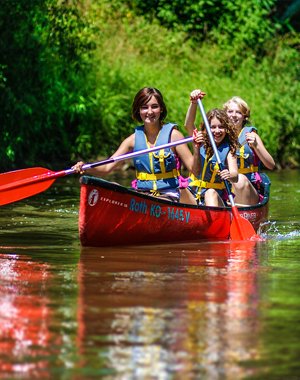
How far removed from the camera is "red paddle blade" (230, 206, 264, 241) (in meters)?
10.0

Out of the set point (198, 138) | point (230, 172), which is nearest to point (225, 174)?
point (230, 172)

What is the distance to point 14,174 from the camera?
33.2 feet

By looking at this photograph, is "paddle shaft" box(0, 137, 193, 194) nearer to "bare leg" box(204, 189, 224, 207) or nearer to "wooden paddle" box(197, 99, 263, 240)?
"wooden paddle" box(197, 99, 263, 240)

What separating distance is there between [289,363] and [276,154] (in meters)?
15.3

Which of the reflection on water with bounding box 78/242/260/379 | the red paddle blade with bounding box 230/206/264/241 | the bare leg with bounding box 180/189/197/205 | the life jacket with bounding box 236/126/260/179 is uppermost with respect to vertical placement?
the life jacket with bounding box 236/126/260/179

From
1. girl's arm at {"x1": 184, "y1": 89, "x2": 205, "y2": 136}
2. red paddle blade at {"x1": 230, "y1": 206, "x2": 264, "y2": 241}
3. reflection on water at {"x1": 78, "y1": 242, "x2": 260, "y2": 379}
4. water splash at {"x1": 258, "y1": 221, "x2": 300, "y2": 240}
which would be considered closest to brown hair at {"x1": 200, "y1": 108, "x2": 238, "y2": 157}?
girl's arm at {"x1": 184, "y1": 89, "x2": 205, "y2": 136}

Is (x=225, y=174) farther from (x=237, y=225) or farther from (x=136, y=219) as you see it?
(x=136, y=219)

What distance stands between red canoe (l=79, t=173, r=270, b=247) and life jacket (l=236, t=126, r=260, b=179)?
124 cm

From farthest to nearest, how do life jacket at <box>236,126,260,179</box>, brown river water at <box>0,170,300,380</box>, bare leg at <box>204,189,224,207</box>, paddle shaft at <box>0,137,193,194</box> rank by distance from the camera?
life jacket at <box>236,126,260,179</box>
bare leg at <box>204,189,224,207</box>
paddle shaft at <box>0,137,193,194</box>
brown river water at <box>0,170,300,380</box>

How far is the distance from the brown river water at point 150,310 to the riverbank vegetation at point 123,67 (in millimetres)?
7317

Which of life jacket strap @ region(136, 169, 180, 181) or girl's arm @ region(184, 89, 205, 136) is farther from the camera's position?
girl's arm @ region(184, 89, 205, 136)

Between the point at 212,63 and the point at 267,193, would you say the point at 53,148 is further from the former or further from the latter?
the point at 267,193

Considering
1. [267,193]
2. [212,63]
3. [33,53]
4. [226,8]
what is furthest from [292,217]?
[226,8]

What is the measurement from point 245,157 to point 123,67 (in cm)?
893
